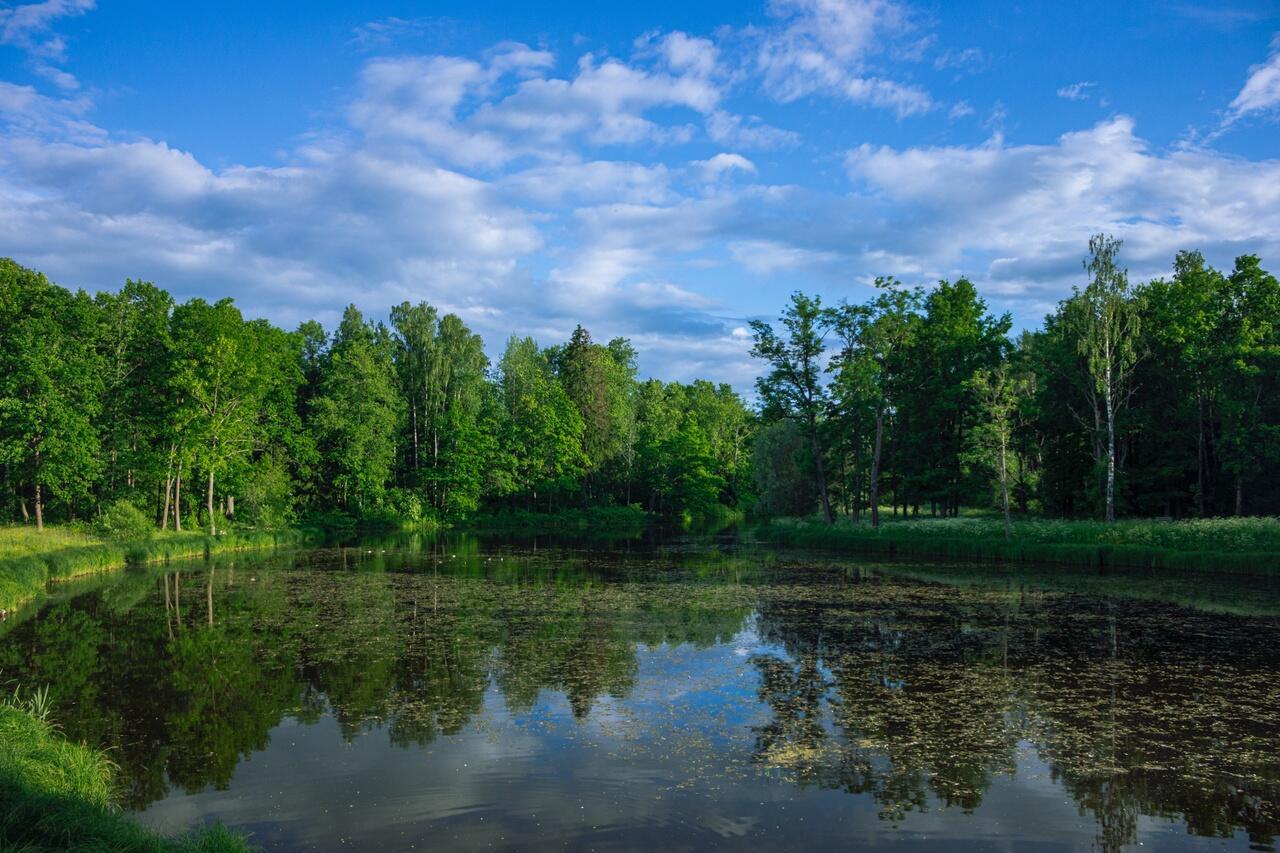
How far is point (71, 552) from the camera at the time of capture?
971 inches

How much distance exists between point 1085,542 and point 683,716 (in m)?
23.1

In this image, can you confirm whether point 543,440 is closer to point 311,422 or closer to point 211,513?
point 311,422

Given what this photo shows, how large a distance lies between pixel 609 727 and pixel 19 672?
9.27 meters

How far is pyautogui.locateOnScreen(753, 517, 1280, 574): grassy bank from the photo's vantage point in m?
23.4

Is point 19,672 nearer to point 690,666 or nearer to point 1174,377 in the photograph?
point 690,666

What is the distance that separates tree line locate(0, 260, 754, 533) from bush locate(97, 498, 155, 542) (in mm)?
1615

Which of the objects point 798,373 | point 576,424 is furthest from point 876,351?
point 576,424

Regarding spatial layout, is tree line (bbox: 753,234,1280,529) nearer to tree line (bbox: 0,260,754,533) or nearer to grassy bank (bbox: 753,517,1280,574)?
grassy bank (bbox: 753,517,1280,574)

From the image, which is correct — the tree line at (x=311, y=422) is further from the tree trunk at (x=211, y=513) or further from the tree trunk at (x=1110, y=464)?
the tree trunk at (x=1110, y=464)

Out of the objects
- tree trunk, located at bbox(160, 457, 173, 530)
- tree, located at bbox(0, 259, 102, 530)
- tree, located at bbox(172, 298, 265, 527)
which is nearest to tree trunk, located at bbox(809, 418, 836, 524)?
tree, located at bbox(172, 298, 265, 527)

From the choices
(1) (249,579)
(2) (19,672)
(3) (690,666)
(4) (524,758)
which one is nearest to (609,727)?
(4) (524,758)

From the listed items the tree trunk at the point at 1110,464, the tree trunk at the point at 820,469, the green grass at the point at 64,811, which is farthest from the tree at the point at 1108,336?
the green grass at the point at 64,811

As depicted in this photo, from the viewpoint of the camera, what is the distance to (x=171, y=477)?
36.9 meters

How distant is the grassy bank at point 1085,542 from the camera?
23.4 meters
